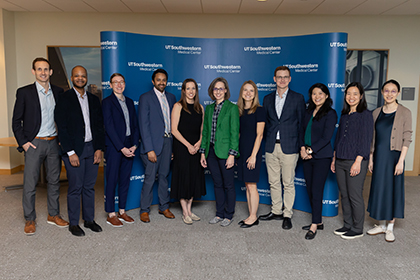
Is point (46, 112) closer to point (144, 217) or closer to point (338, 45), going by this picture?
point (144, 217)

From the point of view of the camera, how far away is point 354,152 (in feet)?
10.4

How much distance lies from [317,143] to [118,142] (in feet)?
7.33

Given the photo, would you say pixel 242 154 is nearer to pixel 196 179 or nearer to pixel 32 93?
pixel 196 179

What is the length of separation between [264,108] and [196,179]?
3.88ft

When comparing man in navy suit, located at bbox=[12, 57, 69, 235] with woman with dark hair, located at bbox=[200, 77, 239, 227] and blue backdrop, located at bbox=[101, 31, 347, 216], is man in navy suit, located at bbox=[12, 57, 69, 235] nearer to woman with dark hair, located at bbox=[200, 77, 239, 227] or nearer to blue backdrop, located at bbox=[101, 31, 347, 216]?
blue backdrop, located at bbox=[101, 31, 347, 216]

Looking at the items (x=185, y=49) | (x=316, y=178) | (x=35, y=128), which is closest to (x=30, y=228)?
(x=35, y=128)

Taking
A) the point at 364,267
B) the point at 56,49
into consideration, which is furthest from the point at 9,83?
the point at 364,267

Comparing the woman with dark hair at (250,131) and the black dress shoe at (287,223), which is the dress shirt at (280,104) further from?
the black dress shoe at (287,223)

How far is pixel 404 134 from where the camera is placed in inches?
122

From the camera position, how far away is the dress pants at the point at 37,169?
131 inches

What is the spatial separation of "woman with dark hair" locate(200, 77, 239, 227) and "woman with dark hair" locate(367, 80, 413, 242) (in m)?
1.51

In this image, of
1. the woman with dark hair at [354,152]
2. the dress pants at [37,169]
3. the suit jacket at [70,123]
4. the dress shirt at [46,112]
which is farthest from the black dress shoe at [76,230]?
the woman with dark hair at [354,152]

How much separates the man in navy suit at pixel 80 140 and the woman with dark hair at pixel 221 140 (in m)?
1.21

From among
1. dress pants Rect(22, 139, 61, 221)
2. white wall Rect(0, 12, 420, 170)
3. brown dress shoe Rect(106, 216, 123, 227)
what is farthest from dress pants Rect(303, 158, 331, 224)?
white wall Rect(0, 12, 420, 170)
